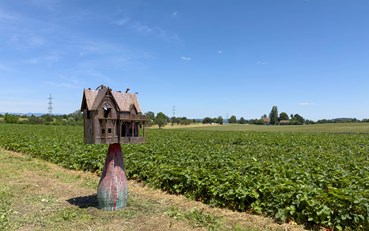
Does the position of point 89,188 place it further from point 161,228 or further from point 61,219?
point 161,228

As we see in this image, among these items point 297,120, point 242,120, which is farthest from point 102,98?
point 242,120

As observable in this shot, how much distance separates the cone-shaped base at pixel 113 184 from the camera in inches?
249

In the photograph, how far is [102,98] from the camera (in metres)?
6.10

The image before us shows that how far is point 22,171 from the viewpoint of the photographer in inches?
459

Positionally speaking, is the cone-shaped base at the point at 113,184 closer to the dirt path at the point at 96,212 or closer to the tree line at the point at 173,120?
the dirt path at the point at 96,212

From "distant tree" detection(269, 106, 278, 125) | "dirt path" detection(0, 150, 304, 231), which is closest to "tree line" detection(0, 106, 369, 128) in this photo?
"distant tree" detection(269, 106, 278, 125)

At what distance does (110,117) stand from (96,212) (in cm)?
222

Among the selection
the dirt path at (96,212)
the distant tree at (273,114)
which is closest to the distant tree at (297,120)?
the distant tree at (273,114)

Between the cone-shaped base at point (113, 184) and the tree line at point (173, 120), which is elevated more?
the tree line at point (173, 120)

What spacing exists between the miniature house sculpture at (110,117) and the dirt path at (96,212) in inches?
66.5

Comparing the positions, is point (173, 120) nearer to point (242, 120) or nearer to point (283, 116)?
point (242, 120)

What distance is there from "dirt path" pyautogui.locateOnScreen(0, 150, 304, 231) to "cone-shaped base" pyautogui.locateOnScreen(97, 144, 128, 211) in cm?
20

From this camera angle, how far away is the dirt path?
5648mm

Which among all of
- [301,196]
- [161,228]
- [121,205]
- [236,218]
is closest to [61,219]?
[121,205]
